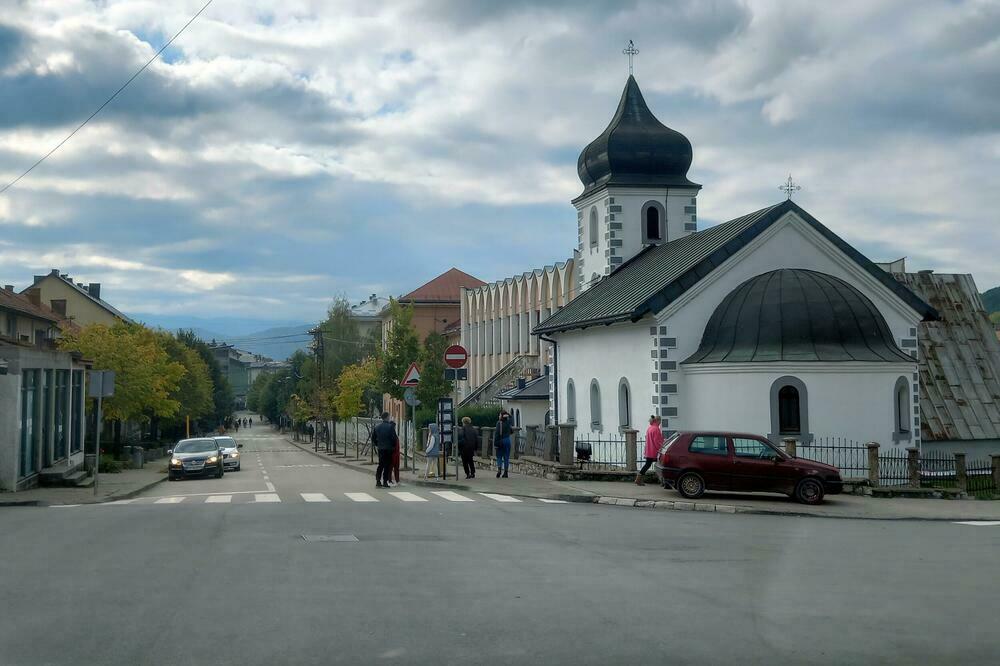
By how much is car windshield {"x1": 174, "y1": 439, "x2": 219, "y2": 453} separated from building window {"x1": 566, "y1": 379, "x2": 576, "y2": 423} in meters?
12.1

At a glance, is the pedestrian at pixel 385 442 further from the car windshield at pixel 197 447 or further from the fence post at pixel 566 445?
the car windshield at pixel 197 447

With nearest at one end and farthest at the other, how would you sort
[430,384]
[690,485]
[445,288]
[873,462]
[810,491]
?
[810,491] → [690,485] → [873,462] → [430,384] → [445,288]

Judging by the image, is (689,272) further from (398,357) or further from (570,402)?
(398,357)

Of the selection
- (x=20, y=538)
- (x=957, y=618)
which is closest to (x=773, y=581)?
(x=957, y=618)

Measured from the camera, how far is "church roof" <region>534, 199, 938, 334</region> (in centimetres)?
2864

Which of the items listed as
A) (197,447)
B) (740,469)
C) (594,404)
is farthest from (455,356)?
(197,447)

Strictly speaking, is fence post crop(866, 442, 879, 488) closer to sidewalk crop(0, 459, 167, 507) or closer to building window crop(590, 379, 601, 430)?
building window crop(590, 379, 601, 430)

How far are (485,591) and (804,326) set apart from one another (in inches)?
730

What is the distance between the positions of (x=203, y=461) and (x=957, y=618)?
2861cm

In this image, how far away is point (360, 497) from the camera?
22.1m

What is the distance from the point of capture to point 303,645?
25.1ft

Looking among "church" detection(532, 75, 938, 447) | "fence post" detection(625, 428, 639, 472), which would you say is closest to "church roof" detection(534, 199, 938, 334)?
"church" detection(532, 75, 938, 447)

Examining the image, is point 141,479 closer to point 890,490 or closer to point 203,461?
point 203,461

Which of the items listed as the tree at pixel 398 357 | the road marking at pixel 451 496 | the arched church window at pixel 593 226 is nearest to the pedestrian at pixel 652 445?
the road marking at pixel 451 496
